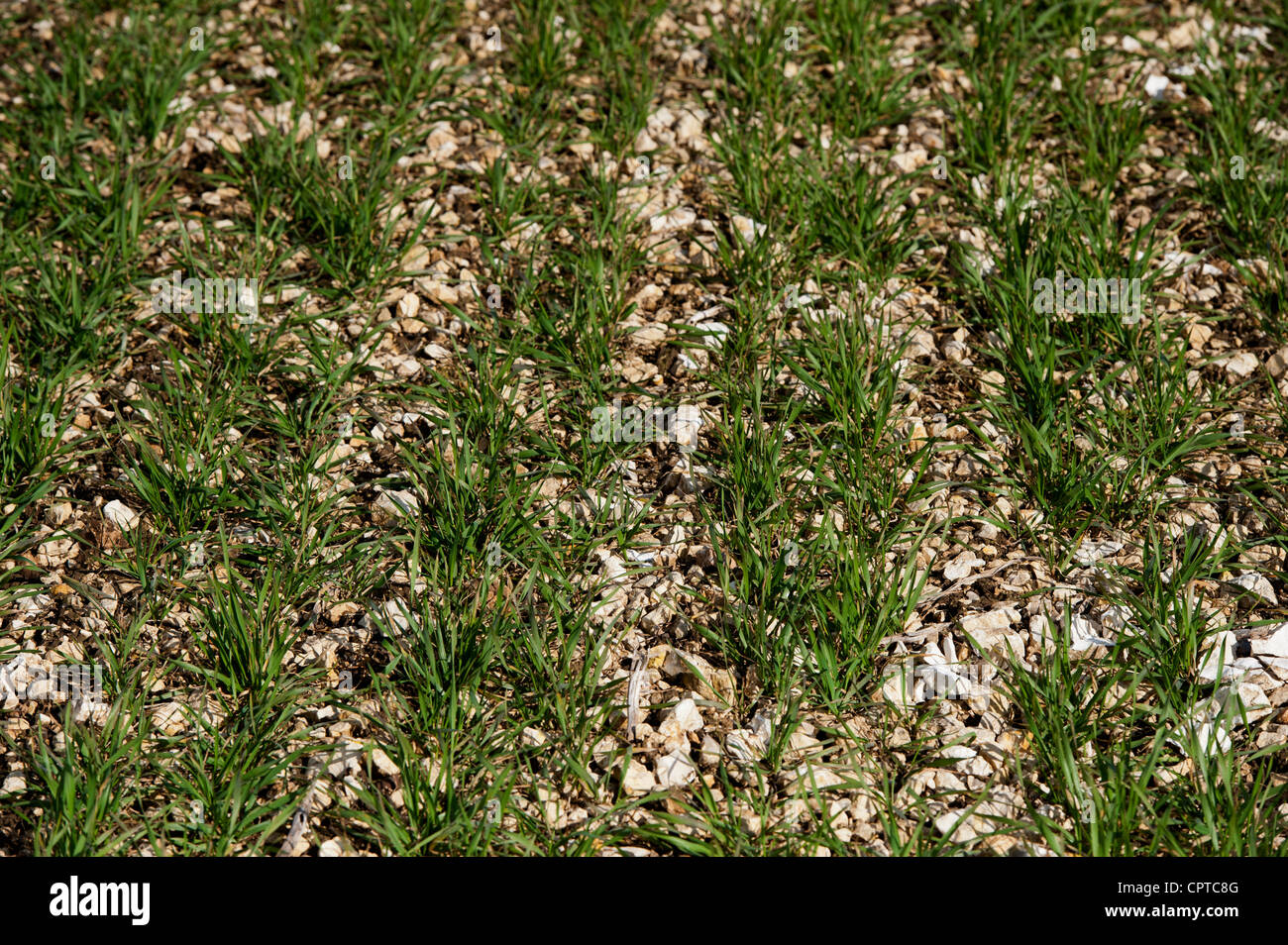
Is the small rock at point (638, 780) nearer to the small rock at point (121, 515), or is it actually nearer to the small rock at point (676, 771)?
the small rock at point (676, 771)

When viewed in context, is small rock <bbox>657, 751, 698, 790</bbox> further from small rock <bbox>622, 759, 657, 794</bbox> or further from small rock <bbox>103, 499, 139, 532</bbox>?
small rock <bbox>103, 499, 139, 532</bbox>

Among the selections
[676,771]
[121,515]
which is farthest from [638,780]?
[121,515]

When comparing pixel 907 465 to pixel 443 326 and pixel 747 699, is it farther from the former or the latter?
pixel 443 326

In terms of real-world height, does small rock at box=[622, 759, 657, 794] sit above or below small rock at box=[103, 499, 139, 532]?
below

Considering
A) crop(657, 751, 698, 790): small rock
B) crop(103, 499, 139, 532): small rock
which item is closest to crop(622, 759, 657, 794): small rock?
crop(657, 751, 698, 790): small rock

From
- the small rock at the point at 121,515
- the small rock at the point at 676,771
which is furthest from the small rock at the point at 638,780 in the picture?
the small rock at the point at 121,515

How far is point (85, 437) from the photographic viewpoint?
135 inches

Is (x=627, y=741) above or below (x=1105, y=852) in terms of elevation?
above

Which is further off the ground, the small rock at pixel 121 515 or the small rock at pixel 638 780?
the small rock at pixel 121 515

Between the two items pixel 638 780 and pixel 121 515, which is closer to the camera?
pixel 638 780

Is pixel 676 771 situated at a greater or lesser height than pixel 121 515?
lesser

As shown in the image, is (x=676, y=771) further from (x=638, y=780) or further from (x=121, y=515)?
(x=121, y=515)

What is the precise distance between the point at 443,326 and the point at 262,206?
844mm

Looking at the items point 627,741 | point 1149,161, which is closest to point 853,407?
point 627,741
